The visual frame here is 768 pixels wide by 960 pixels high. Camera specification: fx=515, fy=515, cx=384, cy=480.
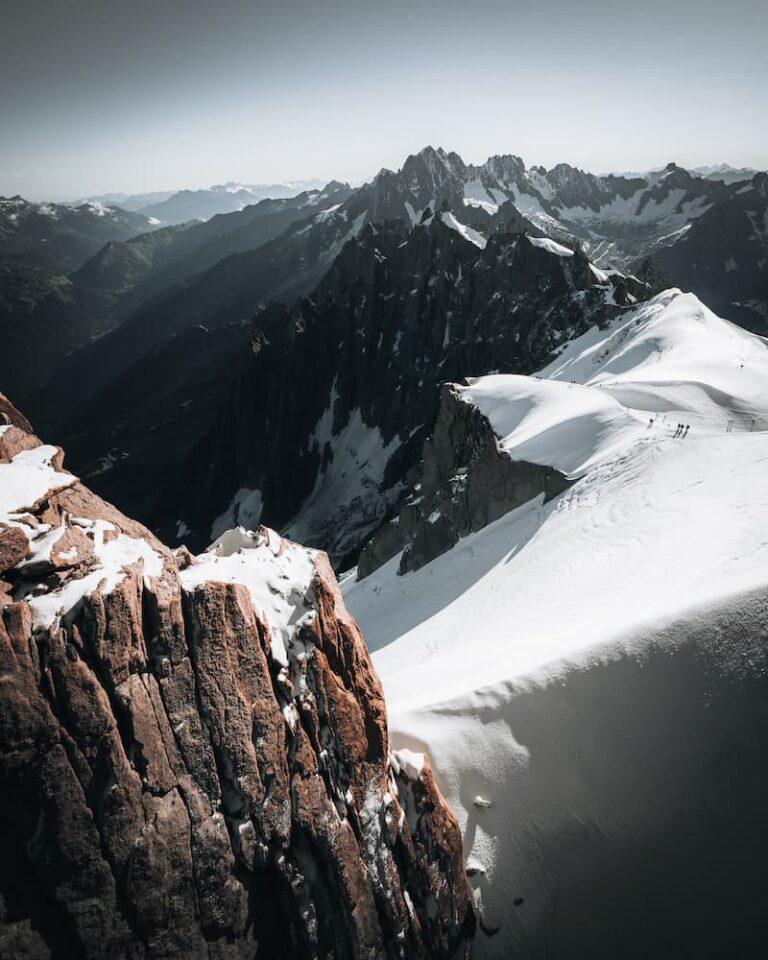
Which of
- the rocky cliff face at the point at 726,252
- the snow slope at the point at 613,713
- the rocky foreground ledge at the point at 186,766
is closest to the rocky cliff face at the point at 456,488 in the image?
the snow slope at the point at 613,713

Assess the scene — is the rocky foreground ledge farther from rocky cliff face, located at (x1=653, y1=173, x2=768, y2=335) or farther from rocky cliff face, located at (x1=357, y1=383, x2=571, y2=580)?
rocky cliff face, located at (x1=653, y1=173, x2=768, y2=335)

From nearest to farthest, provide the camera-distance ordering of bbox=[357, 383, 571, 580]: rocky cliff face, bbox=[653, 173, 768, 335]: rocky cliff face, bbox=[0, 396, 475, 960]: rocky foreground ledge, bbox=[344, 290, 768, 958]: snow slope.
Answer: bbox=[0, 396, 475, 960]: rocky foreground ledge < bbox=[344, 290, 768, 958]: snow slope < bbox=[357, 383, 571, 580]: rocky cliff face < bbox=[653, 173, 768, 335]: rocky cliff face

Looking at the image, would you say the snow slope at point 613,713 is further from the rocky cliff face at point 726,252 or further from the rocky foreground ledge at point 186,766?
the rocky cliff face at point 726,252

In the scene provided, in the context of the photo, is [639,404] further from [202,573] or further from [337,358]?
[337,358]

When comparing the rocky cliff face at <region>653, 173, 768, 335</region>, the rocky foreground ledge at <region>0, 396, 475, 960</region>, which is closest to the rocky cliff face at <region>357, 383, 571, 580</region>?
the rocky foreground ledge at <region>0, 396, 475, 960</region>

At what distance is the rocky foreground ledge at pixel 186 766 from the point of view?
9227mm

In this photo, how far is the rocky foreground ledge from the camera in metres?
9.23

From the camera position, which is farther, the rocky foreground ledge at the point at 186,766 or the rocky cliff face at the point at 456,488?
the rocky cliff face at the point at 456,488

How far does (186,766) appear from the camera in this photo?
10.4 m

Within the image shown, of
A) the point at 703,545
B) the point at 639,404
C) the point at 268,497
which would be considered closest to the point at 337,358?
the point at 268,497

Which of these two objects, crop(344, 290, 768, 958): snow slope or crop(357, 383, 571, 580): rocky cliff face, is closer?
crop(344, 290, 768, 958): snow slope

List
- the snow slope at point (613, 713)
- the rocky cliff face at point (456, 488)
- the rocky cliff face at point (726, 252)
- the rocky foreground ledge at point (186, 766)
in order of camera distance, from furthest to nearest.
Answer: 1. the rocky cliff face at point (726, 252)
2. the rocky cliff face at point (456, 488)
3. the snow slope at point (613, 713)
4. the rocky foreground ledge at point (186, 766)

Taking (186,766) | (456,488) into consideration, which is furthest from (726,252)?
(186,766)

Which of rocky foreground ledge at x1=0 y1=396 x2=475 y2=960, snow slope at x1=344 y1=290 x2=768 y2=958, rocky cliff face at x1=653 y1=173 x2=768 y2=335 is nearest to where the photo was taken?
rocky foreground ledge at x1=0 y1=396 x2=475 y2=960
